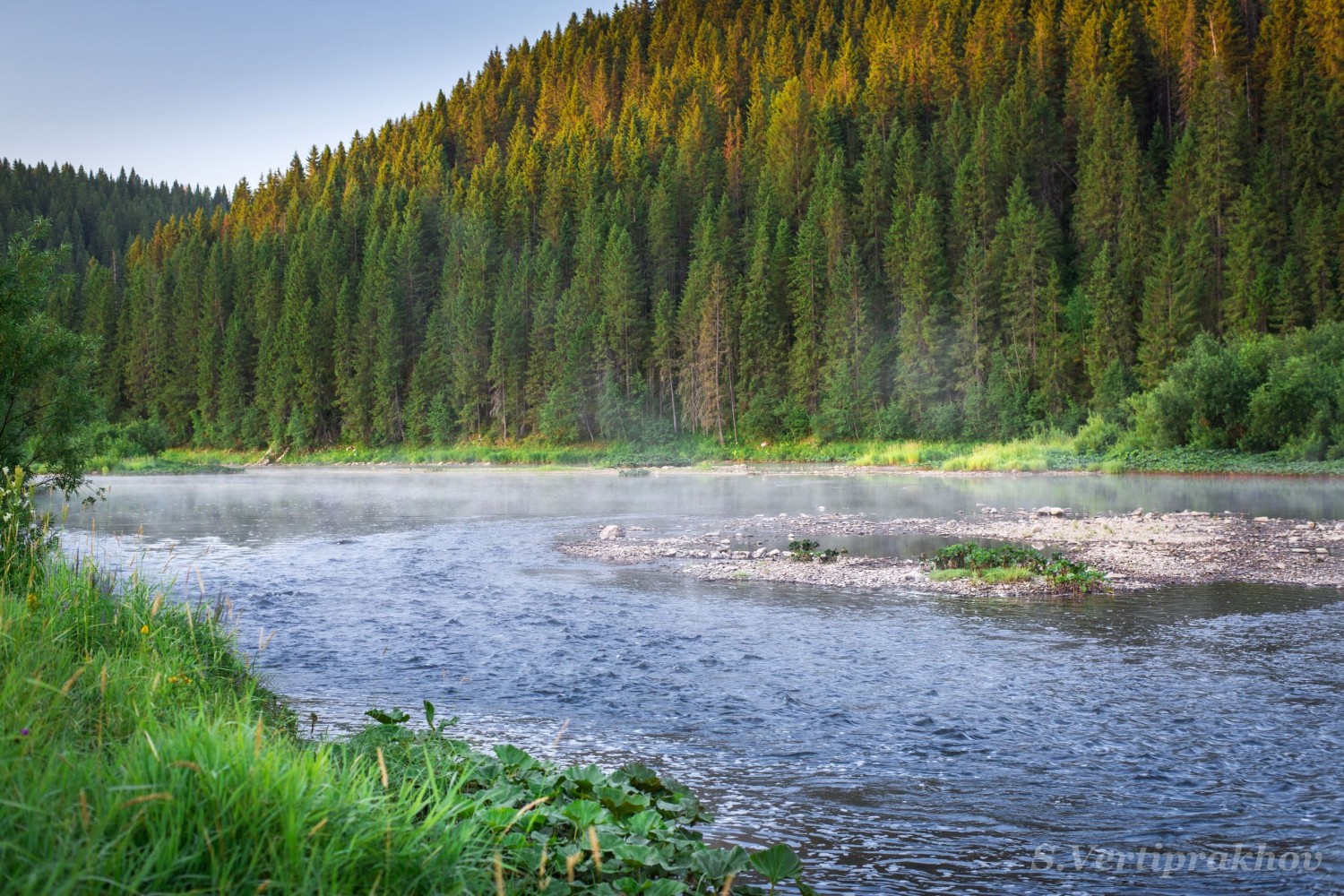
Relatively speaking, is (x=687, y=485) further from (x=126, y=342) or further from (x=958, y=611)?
(x=126, y=342)

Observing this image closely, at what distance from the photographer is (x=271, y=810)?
3.05 meters

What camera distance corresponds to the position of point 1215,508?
24.9 meters

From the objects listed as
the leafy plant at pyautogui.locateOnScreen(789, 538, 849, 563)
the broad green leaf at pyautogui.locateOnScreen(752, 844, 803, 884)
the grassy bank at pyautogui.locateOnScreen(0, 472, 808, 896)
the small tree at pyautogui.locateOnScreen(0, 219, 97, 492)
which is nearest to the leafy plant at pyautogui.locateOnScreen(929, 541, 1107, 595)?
the leafy plant at pyautogui.locateOnScreen(789, 538, 849, 563)

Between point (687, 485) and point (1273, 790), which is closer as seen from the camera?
point (1273, 790)

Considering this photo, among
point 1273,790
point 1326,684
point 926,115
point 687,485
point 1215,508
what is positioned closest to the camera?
point 1273,790

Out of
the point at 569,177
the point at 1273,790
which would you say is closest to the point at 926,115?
the point at 569,177

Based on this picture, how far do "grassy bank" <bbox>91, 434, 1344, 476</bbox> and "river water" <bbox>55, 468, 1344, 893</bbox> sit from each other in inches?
1158

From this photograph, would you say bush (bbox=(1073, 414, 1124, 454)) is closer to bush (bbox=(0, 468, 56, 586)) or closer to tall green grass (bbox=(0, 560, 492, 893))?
bush (bbox=(0, 468, 56, 586))

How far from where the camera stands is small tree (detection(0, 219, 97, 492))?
11031 millimetres

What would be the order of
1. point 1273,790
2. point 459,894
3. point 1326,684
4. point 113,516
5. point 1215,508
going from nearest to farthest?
point 459,894
point 1273,790
point 1326,684
point 1215,508
point 113,516

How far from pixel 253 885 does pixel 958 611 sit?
11.0 m

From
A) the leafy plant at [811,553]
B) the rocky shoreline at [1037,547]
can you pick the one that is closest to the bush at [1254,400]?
the rocky shoreline at [1037,547]

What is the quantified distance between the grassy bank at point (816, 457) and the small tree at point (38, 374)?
38.8 meters

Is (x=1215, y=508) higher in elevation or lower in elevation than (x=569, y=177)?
lower
